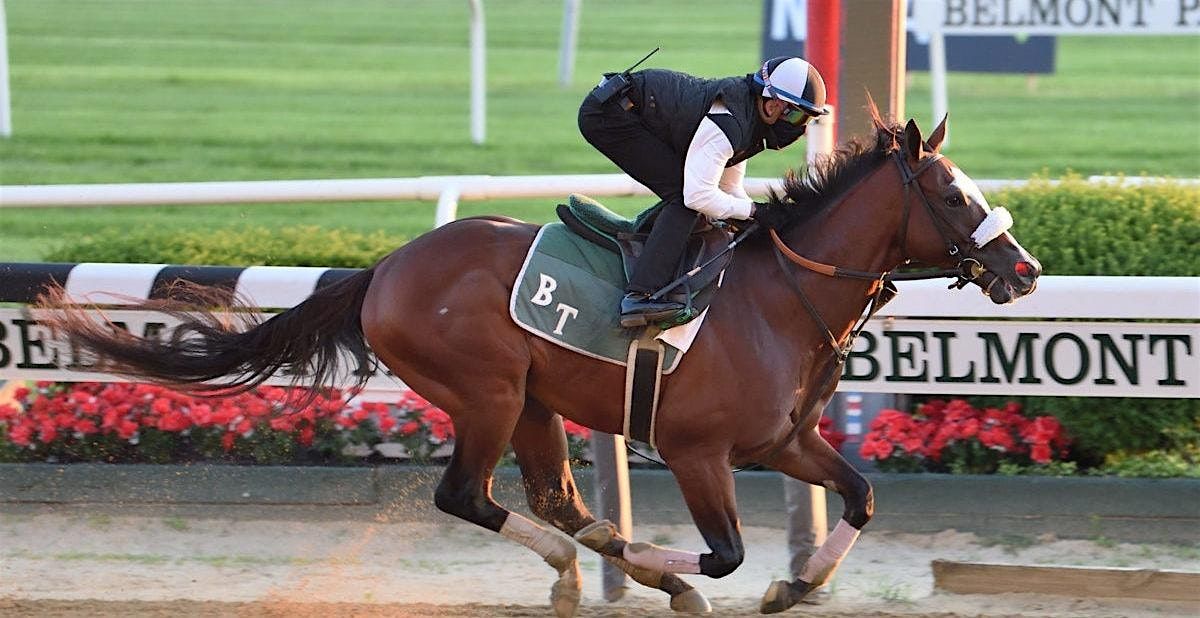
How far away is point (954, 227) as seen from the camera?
463 cm

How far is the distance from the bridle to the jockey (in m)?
0.24

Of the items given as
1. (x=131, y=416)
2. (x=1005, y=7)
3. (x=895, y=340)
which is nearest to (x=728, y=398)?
(x=895, y=340)

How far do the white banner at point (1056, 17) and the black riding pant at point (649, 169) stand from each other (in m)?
4.44

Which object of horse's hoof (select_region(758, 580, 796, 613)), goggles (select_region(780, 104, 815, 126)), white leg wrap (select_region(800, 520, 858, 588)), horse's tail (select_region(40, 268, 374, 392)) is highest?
goggles (select_region(780, 104, 815, 126))

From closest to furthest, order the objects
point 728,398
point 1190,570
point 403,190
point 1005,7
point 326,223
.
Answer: point 728,398 < point 1190,570 < point 403,190 < point 1005,7 < point 326,223

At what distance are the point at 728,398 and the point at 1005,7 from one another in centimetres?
498

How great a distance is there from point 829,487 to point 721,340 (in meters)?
0.63

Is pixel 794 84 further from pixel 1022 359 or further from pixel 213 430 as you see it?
pixel 213 430

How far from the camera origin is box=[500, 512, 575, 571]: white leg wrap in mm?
4930

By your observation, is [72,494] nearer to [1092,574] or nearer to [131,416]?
A: [131,416]

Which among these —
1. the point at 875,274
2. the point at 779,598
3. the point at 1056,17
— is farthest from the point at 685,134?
the point at 1056,17

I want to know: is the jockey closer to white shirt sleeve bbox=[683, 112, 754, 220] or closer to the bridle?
white shirt sleeve bbox=[683, 112, 754, 220]

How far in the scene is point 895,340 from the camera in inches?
228

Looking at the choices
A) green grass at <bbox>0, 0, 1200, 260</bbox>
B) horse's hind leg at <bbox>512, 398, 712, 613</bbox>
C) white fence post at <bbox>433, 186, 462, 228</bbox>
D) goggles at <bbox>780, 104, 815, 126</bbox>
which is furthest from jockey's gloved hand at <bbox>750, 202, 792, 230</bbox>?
green grass at <bbox>0, 0, 1200, 260</bbox>
